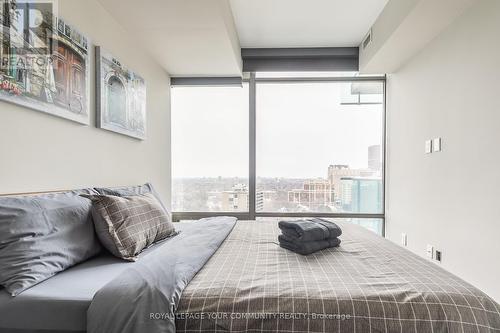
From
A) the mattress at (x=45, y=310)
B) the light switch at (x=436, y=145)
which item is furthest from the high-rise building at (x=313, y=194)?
the mattress at (x=45, y=310)

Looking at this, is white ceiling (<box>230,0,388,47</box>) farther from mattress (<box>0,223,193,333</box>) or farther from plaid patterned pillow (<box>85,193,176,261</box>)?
mattress (<box>0,223,193,333</box>)

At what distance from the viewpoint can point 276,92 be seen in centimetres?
391

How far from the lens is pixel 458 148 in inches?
91.2

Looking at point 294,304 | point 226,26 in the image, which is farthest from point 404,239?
point 226,26

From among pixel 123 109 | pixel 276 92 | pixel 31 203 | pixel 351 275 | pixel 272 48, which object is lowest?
pixel 351 275

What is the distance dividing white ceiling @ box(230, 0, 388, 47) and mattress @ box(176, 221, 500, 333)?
7.88 ft

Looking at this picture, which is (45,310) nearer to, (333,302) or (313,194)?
(333,302)

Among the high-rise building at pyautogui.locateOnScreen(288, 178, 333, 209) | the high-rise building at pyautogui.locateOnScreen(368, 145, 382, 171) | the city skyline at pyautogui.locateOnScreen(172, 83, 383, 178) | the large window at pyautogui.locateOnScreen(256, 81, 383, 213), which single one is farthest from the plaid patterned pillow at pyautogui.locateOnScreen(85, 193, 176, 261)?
the high-rise building at pyautogui.locateOnScreen(368, 145, 382, 171)

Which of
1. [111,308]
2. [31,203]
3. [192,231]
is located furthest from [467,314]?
[31,203]

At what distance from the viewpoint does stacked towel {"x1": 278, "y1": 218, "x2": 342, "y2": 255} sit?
1579mm

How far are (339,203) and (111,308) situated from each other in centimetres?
335

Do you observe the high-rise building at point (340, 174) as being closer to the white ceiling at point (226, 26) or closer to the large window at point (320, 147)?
the large window at point (320, 147)

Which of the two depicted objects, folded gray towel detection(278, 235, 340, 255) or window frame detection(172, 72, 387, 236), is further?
window frame detection(172, 72, 387, 236)

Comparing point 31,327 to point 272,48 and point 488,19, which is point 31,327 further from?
A: point 272,48
